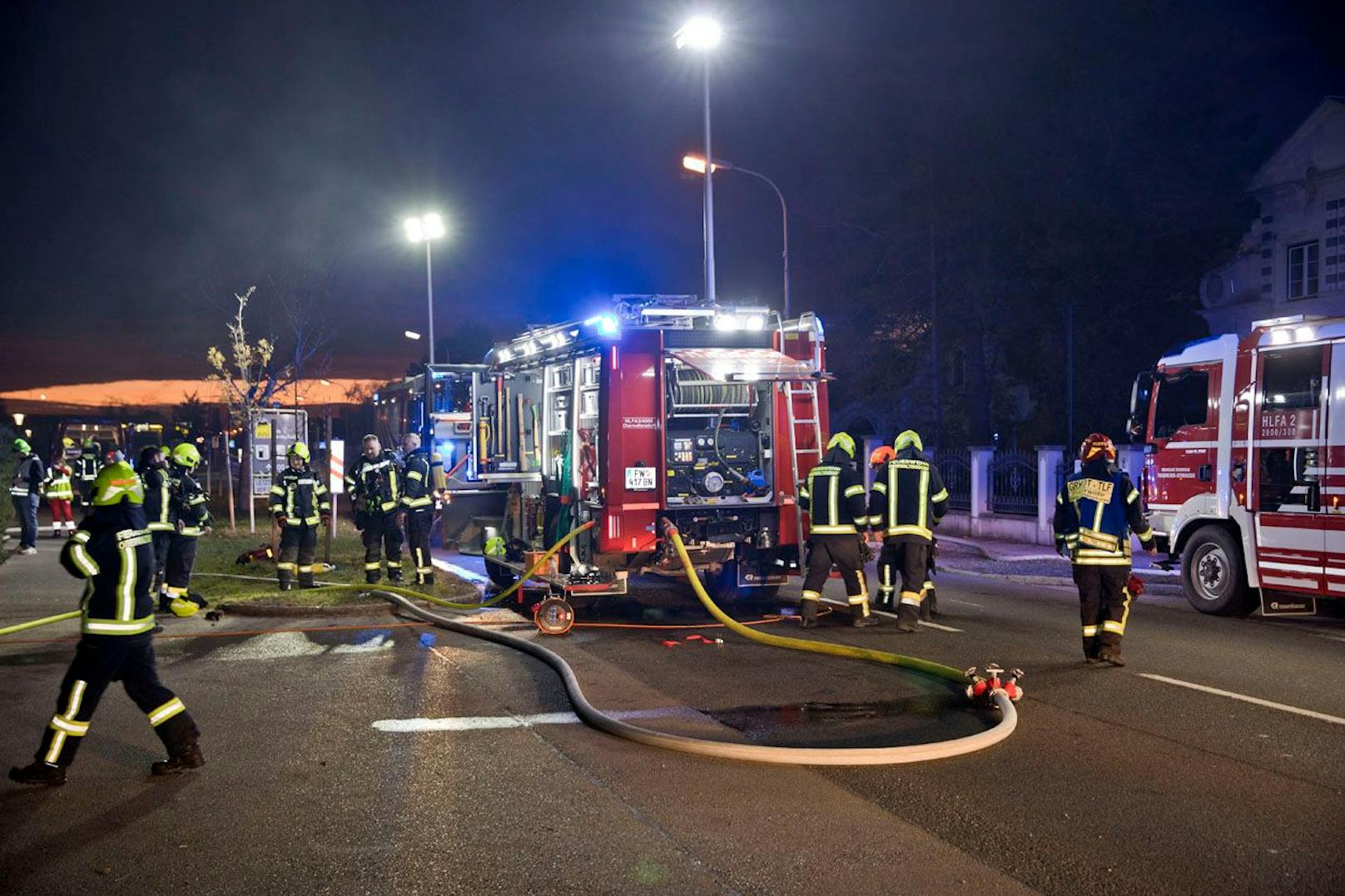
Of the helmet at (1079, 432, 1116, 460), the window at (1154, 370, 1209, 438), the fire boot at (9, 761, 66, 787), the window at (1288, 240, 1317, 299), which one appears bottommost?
the fire boot at (9, 761, 66, 787)

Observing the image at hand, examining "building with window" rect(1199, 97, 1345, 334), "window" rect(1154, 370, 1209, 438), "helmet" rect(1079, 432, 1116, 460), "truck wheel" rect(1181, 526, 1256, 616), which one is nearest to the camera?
"helmet" rect(1079, 432, 1116, 460)

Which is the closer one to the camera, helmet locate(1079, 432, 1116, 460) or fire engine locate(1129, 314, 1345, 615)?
helmet locate(1079, 432, 1116, 460)

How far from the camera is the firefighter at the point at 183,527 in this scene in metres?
11.5

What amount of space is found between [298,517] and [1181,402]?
9.69 metres

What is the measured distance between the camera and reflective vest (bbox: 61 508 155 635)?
223 inches

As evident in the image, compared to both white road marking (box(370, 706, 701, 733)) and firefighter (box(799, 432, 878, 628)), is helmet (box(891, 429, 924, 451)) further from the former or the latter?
white road marking (box(370, 706, 701, 733))

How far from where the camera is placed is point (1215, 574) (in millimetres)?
11617

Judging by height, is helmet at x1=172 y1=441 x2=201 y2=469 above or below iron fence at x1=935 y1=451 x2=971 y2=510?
above

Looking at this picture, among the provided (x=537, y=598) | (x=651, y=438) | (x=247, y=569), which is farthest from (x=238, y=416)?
(x=651, y=438)

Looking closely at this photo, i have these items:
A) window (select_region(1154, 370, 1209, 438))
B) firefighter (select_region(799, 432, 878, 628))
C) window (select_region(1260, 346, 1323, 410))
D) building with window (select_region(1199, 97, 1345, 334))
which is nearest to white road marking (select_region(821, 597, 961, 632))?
firefighter (select_region(799, 432, 878, 628))

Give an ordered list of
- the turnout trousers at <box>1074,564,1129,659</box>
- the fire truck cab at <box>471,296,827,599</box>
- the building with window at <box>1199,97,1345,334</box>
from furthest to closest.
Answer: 1. the building with window at <box>1199,97,1345,334</box>
2. the fire truck cab at <box>471,296,827,599</box>
3. the turnout trousers at <box>1074,564,1129,659</box>

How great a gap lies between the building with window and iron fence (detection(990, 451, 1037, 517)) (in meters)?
12.4

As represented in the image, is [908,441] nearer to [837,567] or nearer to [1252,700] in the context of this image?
[837,567]

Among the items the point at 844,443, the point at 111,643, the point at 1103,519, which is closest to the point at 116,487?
the point at 111,643
